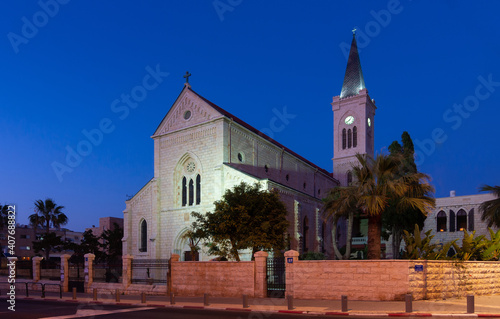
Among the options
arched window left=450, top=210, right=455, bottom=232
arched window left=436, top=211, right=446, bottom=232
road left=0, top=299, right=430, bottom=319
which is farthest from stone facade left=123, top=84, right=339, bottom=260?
arched window left=450, top=210, right=455, bottom=232

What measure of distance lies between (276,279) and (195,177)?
1737 cm

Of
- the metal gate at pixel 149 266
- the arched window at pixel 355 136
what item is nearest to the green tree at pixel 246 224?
the metal gate at pixel 149 266

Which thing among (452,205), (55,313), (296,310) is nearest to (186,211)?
(55,313)

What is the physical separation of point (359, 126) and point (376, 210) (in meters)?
39.7

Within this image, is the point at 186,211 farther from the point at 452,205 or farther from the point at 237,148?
the point at 452,205

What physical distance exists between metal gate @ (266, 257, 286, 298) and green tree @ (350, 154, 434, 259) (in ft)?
14.1

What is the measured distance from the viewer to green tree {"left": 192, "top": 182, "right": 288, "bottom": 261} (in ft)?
87.1

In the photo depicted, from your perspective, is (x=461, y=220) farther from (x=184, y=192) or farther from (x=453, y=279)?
(x=453, y=279)

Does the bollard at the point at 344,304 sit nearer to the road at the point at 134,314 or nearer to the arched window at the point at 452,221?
the road at the point at 134,314

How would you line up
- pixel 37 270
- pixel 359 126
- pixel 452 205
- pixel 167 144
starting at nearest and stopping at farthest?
Answer: pixel 37 270, pixel 167 144, pixel 452 205, pixel 359 126

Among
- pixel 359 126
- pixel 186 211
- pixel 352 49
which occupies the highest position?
pixel 352 49

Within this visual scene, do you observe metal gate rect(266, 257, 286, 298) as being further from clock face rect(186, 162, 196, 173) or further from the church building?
clock face rect(186, 162, 196, 173)

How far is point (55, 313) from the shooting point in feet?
55.8

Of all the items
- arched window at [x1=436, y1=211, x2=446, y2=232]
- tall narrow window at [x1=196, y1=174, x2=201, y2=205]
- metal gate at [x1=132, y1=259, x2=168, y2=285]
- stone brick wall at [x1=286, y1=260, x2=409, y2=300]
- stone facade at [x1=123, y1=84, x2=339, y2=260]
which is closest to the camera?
stone brick wall at [x1=286, y1=260, x2=409, y2=300]
